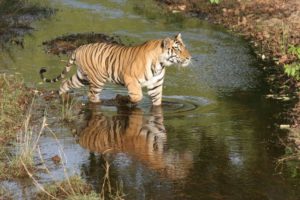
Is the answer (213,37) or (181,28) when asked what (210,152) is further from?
→ (181,28)

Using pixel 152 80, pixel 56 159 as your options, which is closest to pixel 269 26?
pixel 152 80

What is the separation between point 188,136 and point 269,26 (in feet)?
26.3

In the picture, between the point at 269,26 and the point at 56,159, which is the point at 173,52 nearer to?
the point at 56,159

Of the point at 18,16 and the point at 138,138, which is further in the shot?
the point at 18,16

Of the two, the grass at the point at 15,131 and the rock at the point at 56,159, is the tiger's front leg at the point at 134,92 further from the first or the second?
the rock at the point at 56,159

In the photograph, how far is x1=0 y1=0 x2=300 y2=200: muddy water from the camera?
6012 mm

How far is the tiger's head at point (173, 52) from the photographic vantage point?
30.1 ft

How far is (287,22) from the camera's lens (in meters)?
14.8

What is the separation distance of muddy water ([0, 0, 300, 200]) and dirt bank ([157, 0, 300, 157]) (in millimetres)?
286

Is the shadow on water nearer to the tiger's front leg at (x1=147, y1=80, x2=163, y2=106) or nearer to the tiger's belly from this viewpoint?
the tiger's front leg at (x1=147, y1=80, x2=163, y2=106)

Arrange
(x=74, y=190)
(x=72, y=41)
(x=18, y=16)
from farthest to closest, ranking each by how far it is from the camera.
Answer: (x=18, y=16) → (x=72, y=41) → (x=74, y=190)

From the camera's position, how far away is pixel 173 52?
9.20 meters

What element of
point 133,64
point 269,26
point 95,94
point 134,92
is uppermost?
point 269,26

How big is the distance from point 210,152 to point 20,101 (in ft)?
9.89
